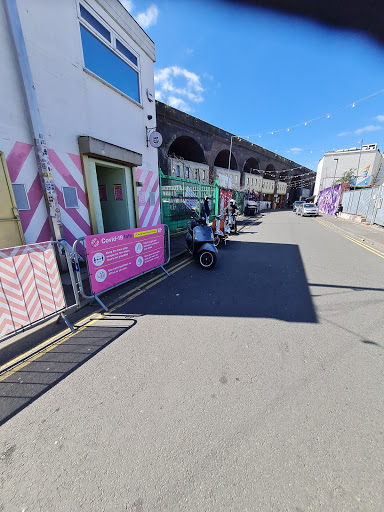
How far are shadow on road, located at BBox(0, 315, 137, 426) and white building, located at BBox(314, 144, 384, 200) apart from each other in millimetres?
53345

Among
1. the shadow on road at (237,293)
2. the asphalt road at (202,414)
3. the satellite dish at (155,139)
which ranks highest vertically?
the satellite dish at (155,139)

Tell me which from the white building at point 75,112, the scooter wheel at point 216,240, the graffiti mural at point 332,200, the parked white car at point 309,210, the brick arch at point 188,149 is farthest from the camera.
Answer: the parked white car at point 309,210

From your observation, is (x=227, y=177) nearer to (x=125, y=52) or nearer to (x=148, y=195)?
(x=148, y=195)

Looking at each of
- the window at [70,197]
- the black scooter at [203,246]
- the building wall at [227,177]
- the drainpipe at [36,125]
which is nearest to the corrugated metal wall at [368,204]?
the building wall at [227,177]

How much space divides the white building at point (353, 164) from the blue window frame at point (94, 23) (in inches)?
1979

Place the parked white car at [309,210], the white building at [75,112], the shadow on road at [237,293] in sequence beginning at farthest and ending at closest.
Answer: the parked white car at [309,210] → the white building at [75,112] → the shadow on road at [237,293]

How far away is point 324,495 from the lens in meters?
1.35

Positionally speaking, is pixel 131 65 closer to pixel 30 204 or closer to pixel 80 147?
pixel 80 147

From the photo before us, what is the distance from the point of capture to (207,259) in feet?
19.0

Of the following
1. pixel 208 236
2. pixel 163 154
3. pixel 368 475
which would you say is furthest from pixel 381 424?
pixel 163 154

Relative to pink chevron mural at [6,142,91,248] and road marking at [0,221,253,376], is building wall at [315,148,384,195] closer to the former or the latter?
pink chevron mural at [6,142,91,248]

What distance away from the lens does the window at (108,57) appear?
5.11 m

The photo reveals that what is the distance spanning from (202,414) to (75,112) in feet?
21.1

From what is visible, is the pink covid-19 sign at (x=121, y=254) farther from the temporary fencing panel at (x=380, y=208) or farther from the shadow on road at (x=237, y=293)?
the temporary fencing panel at (x=380, y=208)
